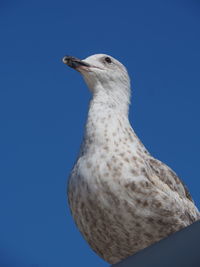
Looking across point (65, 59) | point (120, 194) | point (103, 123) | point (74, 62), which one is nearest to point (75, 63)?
point (74, 62)

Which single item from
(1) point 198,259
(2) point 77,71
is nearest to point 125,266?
(1) point 198,259

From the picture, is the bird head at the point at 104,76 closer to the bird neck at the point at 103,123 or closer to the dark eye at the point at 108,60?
the dark eye at the point at 108,60

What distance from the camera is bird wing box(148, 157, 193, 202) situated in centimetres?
345

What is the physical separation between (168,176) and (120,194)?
1.98 ft

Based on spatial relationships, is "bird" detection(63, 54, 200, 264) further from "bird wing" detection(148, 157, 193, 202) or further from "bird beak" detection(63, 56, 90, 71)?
"bird beak" detection(63, 56, 90, 71)

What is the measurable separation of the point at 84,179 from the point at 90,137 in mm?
383

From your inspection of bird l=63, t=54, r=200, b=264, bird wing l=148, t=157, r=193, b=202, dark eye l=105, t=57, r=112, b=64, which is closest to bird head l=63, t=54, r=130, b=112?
dark eye l=105, t=57, r=112, b=64

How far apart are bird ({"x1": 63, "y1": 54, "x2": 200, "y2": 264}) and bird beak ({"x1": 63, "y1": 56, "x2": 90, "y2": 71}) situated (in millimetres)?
644

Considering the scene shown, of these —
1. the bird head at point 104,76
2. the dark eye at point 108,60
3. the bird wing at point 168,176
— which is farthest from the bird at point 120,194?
the dark eye at point 108,60

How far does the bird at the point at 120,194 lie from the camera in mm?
3064

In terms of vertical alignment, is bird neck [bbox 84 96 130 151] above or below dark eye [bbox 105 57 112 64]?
below

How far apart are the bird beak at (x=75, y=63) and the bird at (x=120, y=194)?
2.11 feet

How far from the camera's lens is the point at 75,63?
4098 millimetres

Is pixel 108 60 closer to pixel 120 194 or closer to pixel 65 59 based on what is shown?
pixel 65 59
